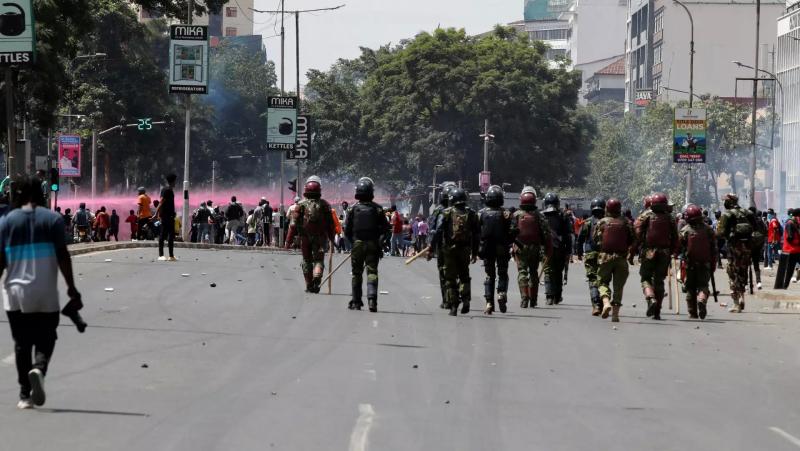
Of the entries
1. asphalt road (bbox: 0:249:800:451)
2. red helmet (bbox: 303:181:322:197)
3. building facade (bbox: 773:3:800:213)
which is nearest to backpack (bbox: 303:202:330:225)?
red helmet (bbox: 303:181:322:197)

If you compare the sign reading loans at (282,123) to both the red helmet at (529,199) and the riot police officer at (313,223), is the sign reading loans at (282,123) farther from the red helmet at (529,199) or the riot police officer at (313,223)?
the red helmet at (529,199)

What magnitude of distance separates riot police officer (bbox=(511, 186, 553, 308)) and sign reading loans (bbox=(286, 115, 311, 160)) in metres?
34.1

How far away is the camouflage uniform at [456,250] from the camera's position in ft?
67.6

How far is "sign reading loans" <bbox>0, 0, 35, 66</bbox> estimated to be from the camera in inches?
1019

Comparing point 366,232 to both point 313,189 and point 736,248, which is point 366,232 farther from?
point 736,248

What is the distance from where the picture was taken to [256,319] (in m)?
18.9

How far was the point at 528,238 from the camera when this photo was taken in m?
22.8

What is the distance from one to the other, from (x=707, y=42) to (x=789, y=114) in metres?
36.8

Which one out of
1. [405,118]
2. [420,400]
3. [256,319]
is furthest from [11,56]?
A: [405,118]

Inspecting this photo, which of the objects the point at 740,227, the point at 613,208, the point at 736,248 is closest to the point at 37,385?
the point at 613,208

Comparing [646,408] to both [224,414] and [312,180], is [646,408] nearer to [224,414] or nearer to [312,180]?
[224,414]

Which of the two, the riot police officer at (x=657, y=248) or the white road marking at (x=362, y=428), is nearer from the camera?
the white road marking at (x=362, y=428)

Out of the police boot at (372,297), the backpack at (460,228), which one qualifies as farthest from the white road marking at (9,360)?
the backpack at (460,228)

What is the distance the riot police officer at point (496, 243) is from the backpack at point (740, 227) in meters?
4.80
